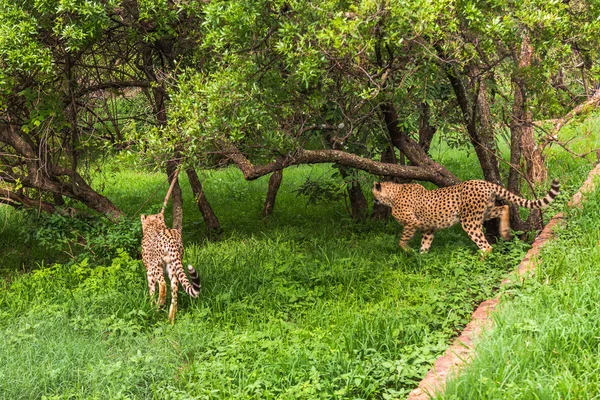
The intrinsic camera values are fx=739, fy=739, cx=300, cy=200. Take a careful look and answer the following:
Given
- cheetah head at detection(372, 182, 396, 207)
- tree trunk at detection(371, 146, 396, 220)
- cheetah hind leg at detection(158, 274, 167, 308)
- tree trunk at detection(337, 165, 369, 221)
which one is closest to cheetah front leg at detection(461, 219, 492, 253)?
cheetah head at detection(372, 182, 396, 207)

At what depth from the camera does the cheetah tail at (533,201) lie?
8060mm

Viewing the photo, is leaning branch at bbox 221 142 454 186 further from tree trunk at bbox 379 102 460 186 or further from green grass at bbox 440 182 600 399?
green grass at bbox 440 182 600 399

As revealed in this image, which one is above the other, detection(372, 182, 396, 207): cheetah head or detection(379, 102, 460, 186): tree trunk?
detection(379, 102, 460, 186): tree trunk

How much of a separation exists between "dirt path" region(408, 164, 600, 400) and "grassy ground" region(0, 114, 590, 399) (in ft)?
0.43

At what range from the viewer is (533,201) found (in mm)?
8305

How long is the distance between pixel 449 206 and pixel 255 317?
281cm

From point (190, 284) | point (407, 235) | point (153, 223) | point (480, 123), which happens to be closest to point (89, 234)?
point (153, 223)

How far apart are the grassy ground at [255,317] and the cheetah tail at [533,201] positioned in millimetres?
502

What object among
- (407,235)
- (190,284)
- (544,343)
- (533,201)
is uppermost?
(533,201)

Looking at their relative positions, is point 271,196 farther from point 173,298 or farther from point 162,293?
point 173,298

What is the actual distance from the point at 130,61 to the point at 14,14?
11.3 feet

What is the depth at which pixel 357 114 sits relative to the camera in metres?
8.69

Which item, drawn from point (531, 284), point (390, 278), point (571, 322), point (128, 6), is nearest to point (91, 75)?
point (128, 6)

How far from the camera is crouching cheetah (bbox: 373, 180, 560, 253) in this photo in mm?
8539
